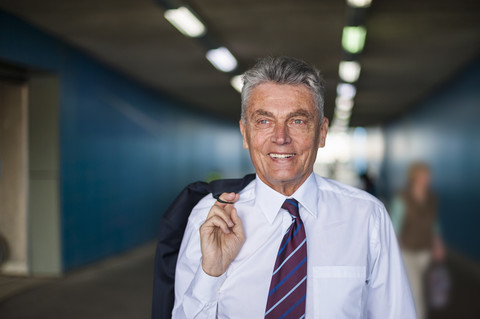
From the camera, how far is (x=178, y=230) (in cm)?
164

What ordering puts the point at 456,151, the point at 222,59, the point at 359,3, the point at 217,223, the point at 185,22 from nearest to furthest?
1. the point at 217,223
2. the point at 359,3
3. the point at 185,22
4. the point at 222,59
5. the point at 456,151

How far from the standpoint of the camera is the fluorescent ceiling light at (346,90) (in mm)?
10055

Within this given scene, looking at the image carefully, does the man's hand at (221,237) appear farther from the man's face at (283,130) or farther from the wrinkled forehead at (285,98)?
the wrinkled forehead at (285,98)

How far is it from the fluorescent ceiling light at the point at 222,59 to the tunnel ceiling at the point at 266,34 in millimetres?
139

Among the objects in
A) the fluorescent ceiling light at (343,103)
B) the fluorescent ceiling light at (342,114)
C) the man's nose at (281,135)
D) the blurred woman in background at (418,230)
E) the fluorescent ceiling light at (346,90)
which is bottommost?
Result: the blurred woman in background at (418,230)

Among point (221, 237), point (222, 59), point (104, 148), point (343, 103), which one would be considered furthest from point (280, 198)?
point (343, 103)

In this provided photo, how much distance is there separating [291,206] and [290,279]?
0.25 m

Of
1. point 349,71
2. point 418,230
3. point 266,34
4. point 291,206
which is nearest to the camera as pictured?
point 291,206

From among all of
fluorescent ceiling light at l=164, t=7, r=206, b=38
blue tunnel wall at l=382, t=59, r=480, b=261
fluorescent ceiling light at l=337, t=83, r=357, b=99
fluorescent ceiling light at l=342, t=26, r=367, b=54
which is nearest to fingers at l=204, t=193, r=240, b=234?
fluorescent ceiling light at l=164, t=7, r=206, b=38

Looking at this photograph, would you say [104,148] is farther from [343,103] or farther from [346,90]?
[343,103]

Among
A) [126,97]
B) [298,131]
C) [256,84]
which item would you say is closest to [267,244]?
[298,131]

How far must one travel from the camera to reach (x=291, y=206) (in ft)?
5.18

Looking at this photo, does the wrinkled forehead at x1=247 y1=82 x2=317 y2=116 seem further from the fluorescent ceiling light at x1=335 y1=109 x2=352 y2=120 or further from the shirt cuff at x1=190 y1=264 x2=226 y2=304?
the fluorescent ceiling light at x1=335 y1=109 x2=352 y2=120

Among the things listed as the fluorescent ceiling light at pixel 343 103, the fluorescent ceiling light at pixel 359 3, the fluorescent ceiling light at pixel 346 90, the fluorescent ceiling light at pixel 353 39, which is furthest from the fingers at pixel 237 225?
the fluorescent ceiling light at pixel 343 103
